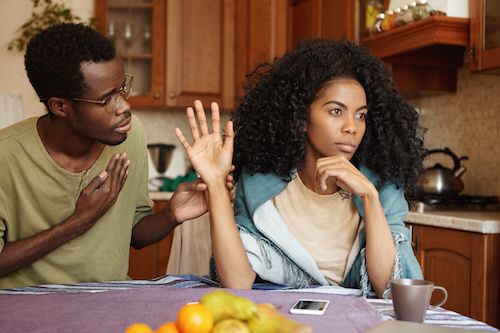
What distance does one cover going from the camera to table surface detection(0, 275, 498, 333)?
1.07 m

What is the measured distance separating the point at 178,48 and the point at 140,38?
27cm

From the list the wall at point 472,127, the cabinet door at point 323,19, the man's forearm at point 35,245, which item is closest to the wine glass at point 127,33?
the cabinet door at point 323,19

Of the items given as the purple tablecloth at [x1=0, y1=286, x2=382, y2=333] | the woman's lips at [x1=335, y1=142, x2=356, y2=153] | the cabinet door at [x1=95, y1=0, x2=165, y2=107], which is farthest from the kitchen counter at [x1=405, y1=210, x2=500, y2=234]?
the cabinet door at [x1=95, y1=0, x2=165, y2=107]

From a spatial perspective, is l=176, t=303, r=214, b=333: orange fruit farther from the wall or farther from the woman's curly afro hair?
the wall

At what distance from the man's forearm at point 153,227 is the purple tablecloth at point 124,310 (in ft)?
1.28

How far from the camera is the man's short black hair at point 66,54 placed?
5.34 feet

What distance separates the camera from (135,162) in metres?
1.84

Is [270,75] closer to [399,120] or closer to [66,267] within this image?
[399,120]

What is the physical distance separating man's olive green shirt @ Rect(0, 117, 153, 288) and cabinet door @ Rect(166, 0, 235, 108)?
2702 mm

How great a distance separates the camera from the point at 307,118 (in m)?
1.64

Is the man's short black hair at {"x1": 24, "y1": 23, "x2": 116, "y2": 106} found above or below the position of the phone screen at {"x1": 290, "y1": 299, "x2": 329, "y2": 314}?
above

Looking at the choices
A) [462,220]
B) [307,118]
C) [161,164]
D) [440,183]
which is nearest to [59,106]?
[307,118]

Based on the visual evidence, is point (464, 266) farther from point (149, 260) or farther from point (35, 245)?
point (149, 260)

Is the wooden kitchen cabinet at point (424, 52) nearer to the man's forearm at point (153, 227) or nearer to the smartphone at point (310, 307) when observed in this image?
the man's forearm at point (153, 227)
